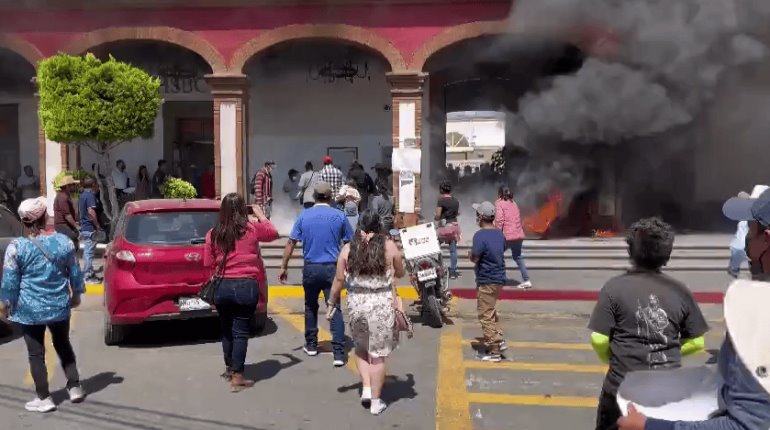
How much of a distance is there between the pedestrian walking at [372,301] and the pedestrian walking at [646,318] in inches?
78.7

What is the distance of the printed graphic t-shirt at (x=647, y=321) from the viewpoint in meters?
3.05

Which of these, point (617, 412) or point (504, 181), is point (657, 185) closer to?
point (504, 181)

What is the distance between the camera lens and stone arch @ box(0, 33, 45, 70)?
1327cm

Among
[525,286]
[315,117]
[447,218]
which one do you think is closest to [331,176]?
[447,218]

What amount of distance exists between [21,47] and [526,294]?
34.9 feet

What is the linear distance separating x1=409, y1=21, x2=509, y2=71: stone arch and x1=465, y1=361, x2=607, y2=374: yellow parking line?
8.00 metres

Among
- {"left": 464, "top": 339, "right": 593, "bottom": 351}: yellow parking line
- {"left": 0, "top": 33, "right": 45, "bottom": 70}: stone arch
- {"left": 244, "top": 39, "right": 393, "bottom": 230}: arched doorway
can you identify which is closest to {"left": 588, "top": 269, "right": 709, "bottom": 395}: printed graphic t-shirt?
{"left": 464, "top": 339, "right": 593, "bottom": 351}: yellow parking line

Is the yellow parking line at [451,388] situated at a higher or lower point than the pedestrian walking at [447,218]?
lower

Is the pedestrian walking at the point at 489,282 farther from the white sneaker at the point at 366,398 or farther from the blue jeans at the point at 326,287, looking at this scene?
the white sneaker at the point at 366,398

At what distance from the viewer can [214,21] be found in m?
13.3

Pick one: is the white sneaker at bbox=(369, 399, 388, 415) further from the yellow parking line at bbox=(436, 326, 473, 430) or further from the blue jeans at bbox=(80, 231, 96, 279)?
the blue jeans at bbox=(80, 231, 96, 279)

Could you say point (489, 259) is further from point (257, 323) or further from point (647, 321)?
point (647, 321)

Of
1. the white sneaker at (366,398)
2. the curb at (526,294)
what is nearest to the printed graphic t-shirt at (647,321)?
the white sneaker at (366,398)

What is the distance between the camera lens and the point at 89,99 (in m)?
10.6
